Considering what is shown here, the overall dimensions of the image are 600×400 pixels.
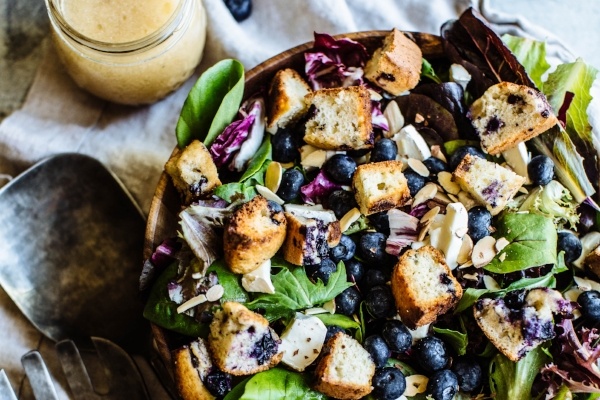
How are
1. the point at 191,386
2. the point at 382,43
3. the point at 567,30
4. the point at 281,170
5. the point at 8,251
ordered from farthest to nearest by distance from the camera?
1. the point at 567,30
2. the point at 8,251
3. the point at 382,43
4. the point at 281,170
5. the point at 191,386

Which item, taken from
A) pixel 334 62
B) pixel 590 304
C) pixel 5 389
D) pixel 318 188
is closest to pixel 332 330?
pixel 318 188

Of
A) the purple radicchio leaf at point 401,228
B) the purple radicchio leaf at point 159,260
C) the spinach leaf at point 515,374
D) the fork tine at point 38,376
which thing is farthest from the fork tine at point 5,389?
the spinach leaf at point 515,374

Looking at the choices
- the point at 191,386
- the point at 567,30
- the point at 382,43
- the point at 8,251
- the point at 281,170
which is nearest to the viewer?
the point at 191,386

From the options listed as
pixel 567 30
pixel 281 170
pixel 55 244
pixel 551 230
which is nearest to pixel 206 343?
pixel 281 170

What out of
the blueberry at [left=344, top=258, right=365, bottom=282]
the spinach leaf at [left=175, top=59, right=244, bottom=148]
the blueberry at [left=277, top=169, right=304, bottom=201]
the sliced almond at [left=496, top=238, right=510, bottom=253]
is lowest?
the sliced almond at [left=496, top=238, right=510, bottom=253]

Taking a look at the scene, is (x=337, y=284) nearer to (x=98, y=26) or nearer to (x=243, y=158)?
Answer: (x=243, y=158)

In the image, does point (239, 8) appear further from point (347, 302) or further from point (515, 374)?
point (515, 374)

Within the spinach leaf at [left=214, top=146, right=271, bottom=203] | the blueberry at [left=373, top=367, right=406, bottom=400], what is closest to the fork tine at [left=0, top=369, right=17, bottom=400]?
the spinach leaf at [left=214, top=146, right=271, bottom=203]

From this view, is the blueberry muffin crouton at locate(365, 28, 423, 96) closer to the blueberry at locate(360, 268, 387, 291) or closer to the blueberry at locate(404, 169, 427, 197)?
the blueberry at locate(404, 169, 427, 197)
